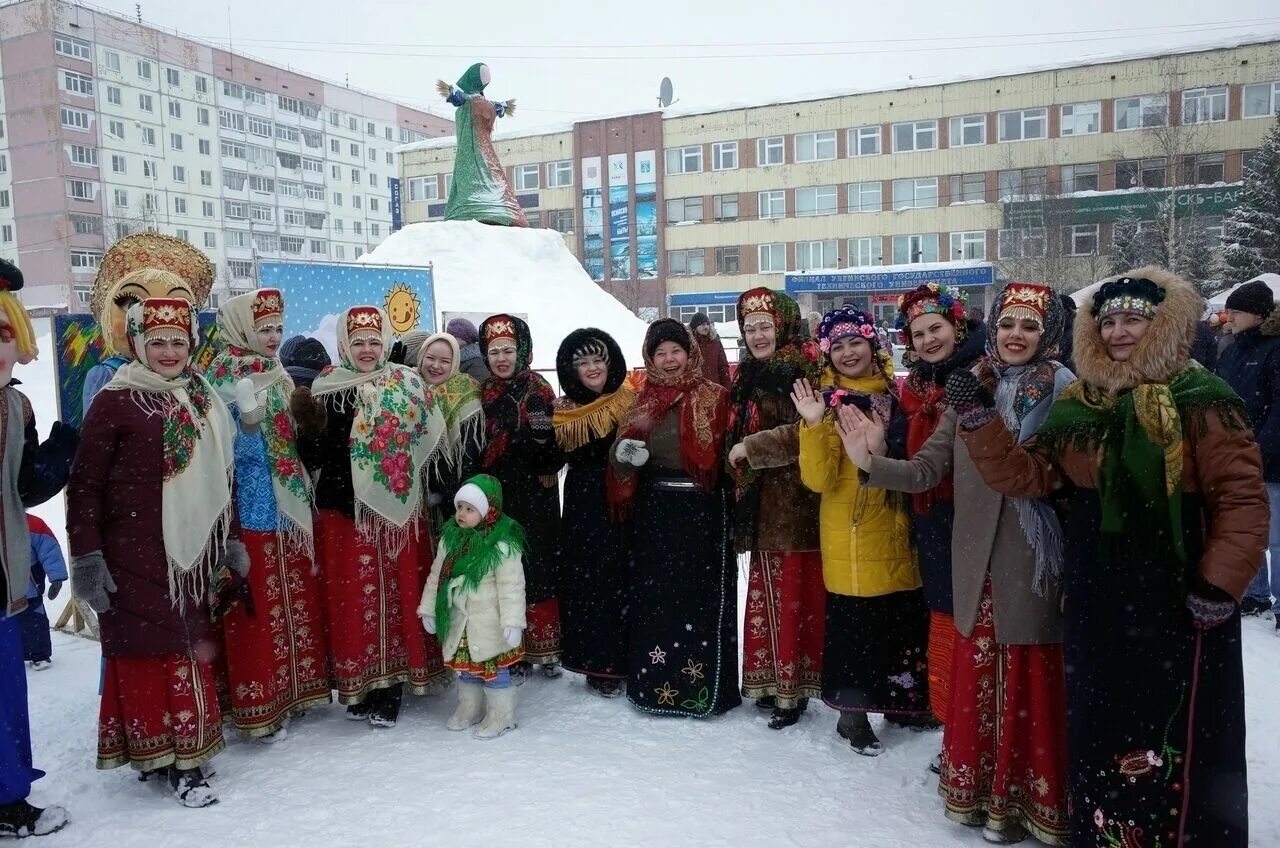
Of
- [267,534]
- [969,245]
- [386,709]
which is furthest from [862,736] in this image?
[969,245]

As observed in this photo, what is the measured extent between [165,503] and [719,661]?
2407mm

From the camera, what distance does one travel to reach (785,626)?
3.83 meters

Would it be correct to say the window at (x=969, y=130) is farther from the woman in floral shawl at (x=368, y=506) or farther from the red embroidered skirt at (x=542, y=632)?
the woman in floral shawl at (x=368, y=506)

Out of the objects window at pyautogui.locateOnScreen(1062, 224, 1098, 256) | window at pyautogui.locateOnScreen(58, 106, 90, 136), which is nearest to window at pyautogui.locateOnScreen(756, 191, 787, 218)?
window at pyautogui.locateOnScreen(1062, 224, 1098, 256)

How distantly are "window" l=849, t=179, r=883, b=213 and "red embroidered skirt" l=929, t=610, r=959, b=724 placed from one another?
33.6m

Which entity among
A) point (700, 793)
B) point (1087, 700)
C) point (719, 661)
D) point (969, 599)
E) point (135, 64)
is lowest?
point (700, 793)

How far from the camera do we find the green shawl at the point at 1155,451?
2295 millimetres

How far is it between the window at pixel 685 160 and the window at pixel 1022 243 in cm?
1264

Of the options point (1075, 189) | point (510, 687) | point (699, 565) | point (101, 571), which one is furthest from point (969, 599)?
point (1075, 189)

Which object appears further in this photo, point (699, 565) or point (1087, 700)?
point (699, 565)

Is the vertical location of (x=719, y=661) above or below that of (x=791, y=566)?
below

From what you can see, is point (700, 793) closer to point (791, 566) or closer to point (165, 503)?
point (791, 566)

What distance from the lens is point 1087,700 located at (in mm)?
2523

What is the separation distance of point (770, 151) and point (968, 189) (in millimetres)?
7959
